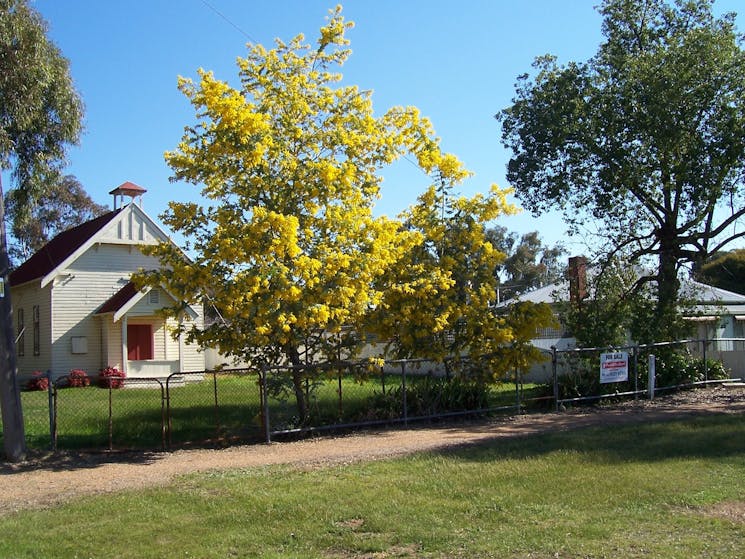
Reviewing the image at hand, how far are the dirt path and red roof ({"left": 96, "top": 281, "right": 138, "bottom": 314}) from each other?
13.8 metres

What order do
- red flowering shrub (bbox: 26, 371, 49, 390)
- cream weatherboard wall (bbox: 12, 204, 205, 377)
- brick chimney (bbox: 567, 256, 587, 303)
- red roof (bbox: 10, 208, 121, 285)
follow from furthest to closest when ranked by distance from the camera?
red roof (bbox: 10, 208, 121, 285), cream weatherboard wall (bbox: 12, 204, 205, 377), red flowering shrub (bbox: 26, 371, 49, 390), brick chimney (bbox: 567, 256, 587, 303)

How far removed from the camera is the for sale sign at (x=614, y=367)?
18359mm

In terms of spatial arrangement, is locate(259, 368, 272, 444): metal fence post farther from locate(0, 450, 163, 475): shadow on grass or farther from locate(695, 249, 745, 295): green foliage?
locate(695, 249, 745, 295): green foliage

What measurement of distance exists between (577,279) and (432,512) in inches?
551

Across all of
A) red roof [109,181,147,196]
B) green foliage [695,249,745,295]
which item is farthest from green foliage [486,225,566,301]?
red roof [109,181,147,196]

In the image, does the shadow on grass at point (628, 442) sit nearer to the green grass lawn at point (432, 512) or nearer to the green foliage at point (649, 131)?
Result: the green grass lawn at point (432, 512)

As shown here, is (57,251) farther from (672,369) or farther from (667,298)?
(672,369)

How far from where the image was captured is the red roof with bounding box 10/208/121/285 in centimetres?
2722

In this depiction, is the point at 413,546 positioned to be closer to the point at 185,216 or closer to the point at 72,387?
the point at 185,216

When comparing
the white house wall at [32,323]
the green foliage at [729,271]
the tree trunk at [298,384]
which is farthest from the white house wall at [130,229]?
the green foliage at [729,271]

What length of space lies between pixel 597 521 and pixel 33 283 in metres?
24.8

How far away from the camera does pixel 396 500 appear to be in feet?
28.7

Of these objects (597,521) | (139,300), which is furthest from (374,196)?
(139,300)

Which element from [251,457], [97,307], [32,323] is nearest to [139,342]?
[97,307]
